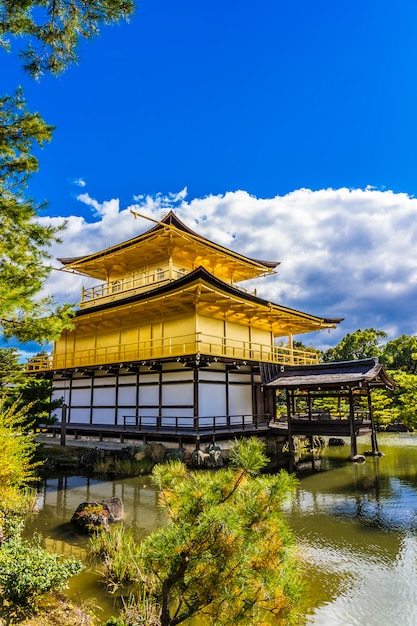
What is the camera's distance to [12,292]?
6887 millimetres

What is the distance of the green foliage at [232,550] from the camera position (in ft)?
11.5

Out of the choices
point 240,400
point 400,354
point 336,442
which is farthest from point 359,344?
point 240,400

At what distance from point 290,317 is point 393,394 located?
712 inches

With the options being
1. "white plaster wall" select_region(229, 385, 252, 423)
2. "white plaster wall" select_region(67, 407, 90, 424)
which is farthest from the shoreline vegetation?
"white plaster wall" select_region(67, 407, 90, 424)

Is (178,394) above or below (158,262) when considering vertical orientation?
below

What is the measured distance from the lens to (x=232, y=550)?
3512mm

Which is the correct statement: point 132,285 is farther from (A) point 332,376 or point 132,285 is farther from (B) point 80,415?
(A) point 332,376

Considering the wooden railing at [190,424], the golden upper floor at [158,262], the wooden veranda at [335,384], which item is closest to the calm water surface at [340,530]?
the wooden veranda at [335,384]

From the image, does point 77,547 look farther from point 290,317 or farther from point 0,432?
point 290,317

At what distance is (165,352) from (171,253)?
6645mm

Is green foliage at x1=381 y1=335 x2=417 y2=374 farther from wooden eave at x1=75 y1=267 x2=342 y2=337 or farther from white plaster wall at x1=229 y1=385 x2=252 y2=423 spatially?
white plaster wall at x1=229 y1=385 x2=252 y2=423

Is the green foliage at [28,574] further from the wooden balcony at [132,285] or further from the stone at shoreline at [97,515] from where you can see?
the wooden balcony at [132,285]

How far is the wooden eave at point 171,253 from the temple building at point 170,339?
0.23 feet

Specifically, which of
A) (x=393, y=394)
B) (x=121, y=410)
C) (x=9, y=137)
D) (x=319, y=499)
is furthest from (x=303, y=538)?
(x=393, y=394)
